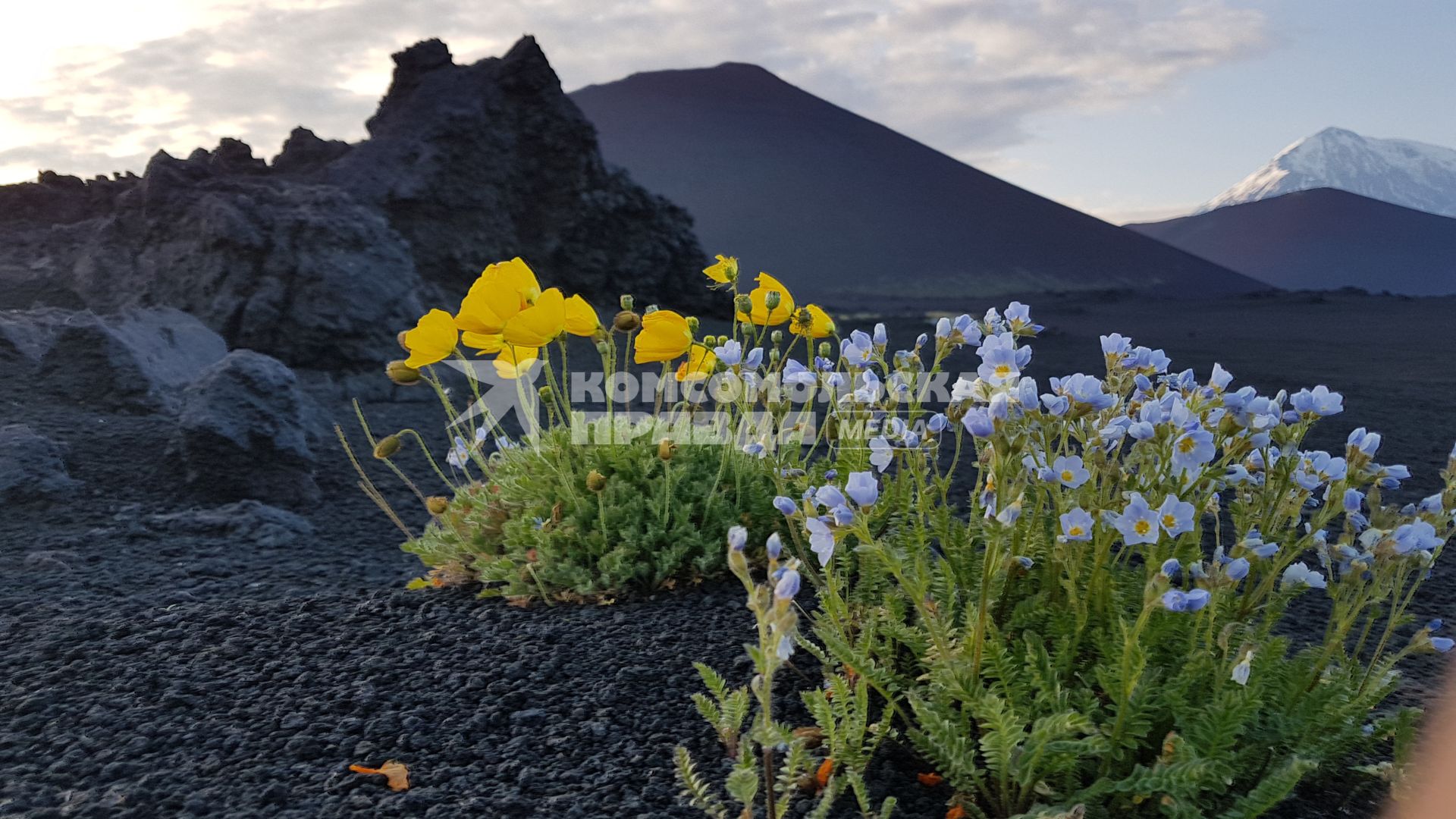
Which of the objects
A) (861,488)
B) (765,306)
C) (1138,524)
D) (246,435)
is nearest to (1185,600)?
(1138,524)

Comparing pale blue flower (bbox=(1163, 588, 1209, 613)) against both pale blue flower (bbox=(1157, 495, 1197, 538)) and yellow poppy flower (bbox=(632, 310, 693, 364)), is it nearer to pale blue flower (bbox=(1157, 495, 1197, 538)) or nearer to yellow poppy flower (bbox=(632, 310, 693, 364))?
pale blue flower (bbox=(1157, 495, 1197, 538))

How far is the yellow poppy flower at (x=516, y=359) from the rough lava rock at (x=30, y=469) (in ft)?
8.51

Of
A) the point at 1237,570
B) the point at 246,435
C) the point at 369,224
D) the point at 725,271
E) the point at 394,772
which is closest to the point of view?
the point at 1237,570

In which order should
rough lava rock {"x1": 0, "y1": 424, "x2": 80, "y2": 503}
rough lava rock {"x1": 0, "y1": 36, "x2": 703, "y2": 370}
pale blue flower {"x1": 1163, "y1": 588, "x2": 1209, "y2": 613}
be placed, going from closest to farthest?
pale blue flower {"x1": 1163, "y1": 588, "x2": 1209, "y2": 613}
rough lava rock {"x1": 0, "y1": 424, "x2": 80, "y2": 503}
rough lava rock {"x1": 0, "y1": 36, "x2": 703, "y2": 370}

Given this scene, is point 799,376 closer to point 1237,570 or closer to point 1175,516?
point 1175,516

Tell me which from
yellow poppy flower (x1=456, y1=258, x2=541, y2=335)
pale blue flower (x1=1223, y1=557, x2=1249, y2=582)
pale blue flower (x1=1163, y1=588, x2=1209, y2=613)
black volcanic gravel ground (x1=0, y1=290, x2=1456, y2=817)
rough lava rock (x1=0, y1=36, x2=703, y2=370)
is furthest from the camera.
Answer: rough lava rock (x1=0, y1=36, x2=703, y2=370)

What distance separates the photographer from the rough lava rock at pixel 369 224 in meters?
7.97

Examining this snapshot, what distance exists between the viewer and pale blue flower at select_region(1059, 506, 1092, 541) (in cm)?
180

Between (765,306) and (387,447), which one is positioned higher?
(765,306)

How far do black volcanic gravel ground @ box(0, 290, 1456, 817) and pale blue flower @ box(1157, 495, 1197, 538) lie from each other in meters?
0.70

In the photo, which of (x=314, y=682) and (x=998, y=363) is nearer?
(x=998, y=363)

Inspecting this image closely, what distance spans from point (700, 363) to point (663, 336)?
0.36 metres

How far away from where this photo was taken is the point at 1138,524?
1.74 metres

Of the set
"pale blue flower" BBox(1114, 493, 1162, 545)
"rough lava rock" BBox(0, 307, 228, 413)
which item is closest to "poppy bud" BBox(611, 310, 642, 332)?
"pale blue flower" BBox(1114, 493, 1162, 545)
